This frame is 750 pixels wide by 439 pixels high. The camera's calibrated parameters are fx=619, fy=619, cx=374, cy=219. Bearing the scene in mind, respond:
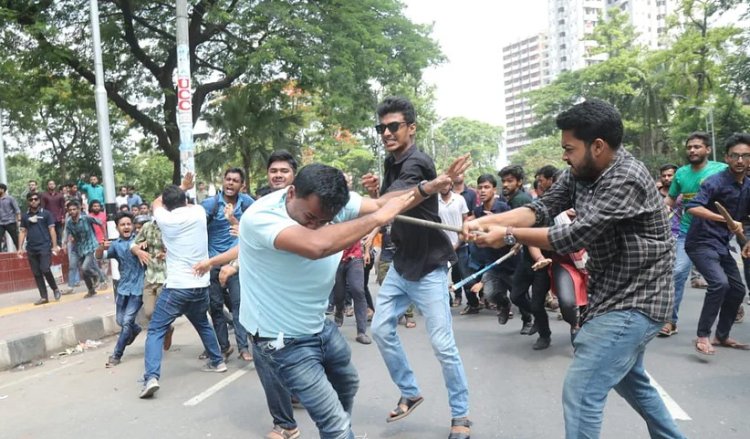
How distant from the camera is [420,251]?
12.1ft

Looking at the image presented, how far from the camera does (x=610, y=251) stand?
2588mm

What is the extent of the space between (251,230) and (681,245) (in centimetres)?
473

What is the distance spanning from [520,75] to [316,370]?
139 metres

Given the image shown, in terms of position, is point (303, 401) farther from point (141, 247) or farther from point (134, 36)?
point (134, 36)

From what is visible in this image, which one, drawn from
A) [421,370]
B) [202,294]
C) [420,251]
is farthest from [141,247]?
[420,251]

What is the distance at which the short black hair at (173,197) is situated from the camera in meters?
5.00

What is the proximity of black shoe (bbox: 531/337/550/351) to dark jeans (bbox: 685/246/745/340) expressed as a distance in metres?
1.27

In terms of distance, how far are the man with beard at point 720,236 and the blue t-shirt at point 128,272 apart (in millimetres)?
4954

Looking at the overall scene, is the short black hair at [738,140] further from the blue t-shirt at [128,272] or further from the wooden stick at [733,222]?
the blue t-shirt at [128,272]

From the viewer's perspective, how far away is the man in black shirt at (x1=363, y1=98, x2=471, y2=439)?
3.61 m

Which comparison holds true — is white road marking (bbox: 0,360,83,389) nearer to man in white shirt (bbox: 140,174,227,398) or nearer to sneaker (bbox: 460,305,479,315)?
man in white shirt (bbox: 140,174,227,398)

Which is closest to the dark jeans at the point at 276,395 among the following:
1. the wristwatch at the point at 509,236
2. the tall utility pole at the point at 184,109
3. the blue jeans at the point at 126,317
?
the wristwatch at the point at 509,236

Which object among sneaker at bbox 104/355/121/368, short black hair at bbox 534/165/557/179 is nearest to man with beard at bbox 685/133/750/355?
short black hair at bbox 534/165/557/179

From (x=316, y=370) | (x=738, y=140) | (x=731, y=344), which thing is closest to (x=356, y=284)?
(x=731, y=344)
